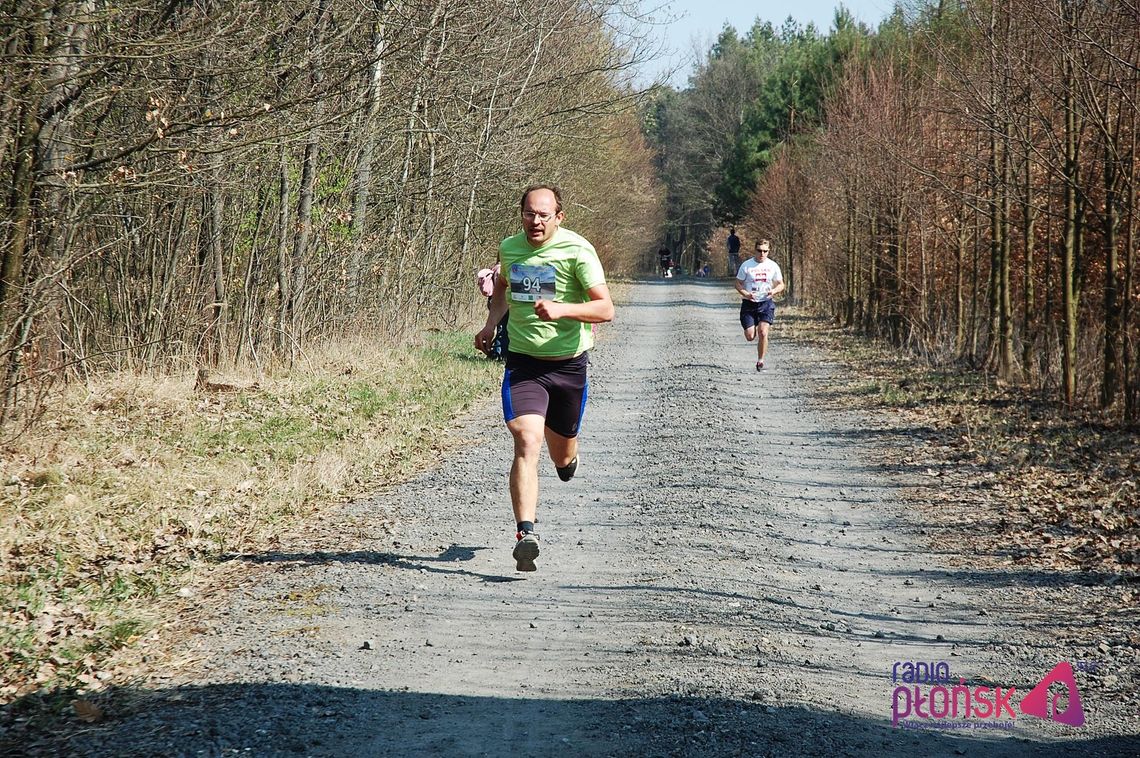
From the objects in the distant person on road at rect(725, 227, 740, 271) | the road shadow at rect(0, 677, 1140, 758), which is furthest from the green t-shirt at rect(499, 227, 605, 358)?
the distant person on road at rect(725, 227, 740, 271)

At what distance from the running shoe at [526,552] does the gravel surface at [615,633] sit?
0.10 meters

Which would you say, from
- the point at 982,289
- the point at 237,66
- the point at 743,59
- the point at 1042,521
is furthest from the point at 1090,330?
the point at 743,59

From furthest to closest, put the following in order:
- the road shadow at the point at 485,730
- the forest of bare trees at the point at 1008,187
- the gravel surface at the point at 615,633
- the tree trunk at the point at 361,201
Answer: the tree trunk at the point at 361,201 < the forest of bare trees at the point at 1008,187 < the gravel surface at the point at 615,633 < the road shadow at the point at 485,730

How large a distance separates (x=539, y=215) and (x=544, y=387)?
976 millimetres

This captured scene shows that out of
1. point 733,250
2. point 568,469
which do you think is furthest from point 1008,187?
point 733,250

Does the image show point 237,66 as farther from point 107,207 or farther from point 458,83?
point 458,83

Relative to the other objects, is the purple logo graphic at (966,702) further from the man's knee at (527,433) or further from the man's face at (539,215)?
the man's face at (539,215)

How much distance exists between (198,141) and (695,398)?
7056mm

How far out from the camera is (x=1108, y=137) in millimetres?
11234

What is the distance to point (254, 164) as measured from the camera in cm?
1397

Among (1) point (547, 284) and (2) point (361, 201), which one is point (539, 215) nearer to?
(1) point (547, 284)

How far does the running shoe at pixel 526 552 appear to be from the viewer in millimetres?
6367

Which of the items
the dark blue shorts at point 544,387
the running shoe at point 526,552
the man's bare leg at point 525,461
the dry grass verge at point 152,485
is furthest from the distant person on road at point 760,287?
the running shoe at point 526,552

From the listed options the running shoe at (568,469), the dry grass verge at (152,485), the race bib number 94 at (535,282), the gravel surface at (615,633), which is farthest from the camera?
the running shoe at (568,469)
